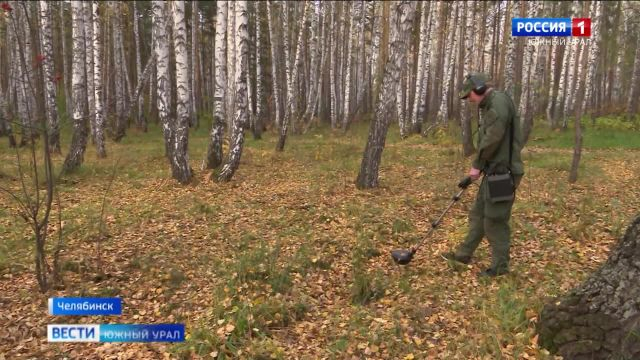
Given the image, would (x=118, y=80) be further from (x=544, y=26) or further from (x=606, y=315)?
(x=606, y=315)

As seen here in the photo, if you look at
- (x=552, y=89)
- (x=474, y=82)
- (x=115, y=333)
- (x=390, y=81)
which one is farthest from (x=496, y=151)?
(x=552, y=89)

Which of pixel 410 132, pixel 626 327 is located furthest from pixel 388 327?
pixel 410 132

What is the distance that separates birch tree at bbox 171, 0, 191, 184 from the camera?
903 cm

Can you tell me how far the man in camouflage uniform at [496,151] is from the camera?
4.57 m

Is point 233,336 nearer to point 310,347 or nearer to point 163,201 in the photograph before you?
A: point 310,347

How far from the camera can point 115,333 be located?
13.1ft

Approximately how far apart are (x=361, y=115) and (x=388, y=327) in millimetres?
24148

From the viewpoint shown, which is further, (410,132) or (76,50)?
(410,132)

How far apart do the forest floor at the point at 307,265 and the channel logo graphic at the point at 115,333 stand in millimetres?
78

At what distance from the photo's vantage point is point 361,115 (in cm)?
2744
